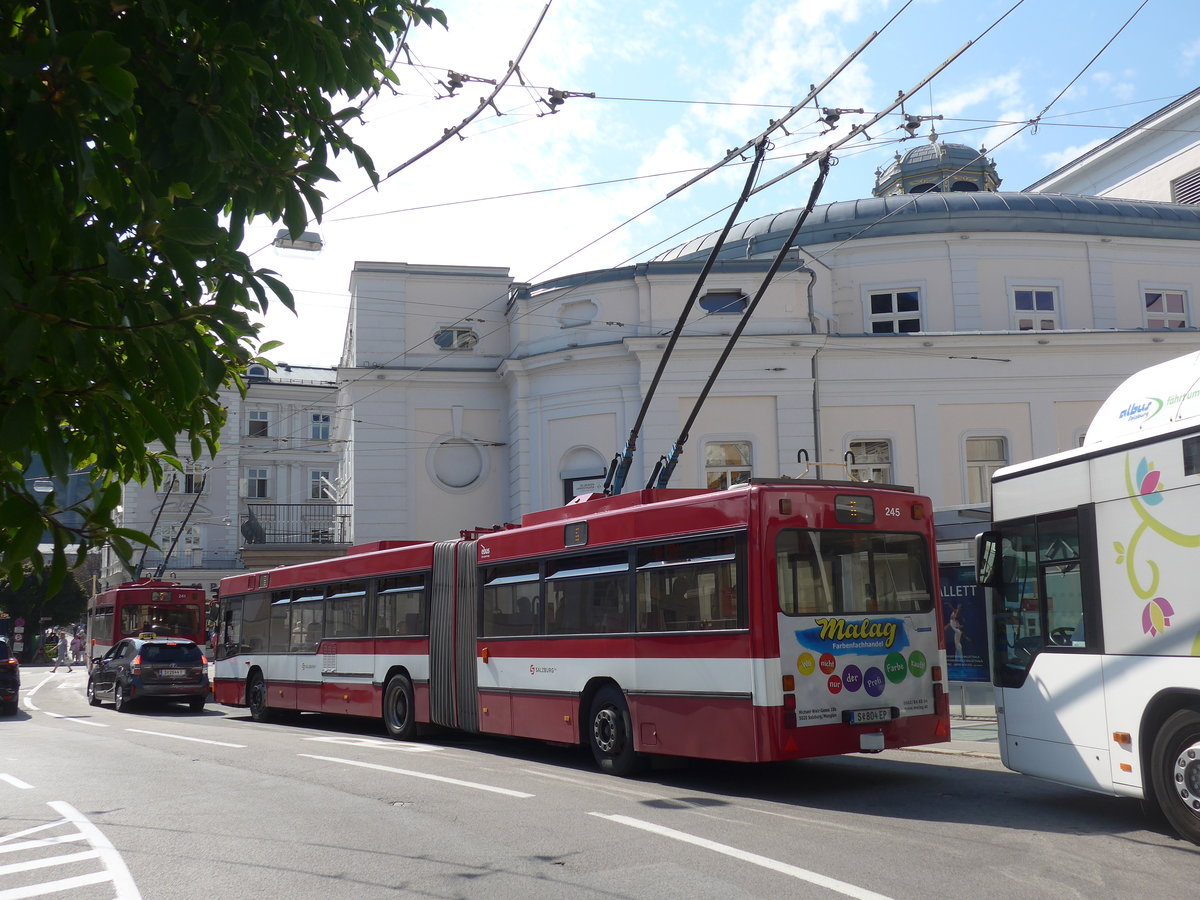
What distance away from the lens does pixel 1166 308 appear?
32.7 m

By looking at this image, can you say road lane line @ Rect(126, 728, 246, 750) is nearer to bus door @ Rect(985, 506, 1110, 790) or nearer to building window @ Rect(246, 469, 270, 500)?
bus door @ Rect(985, 506, 1110, 790)

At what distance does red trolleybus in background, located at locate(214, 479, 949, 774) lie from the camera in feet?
34.3

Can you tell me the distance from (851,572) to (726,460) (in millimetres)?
18698

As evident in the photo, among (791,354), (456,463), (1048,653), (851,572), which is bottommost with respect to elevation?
(1048,653)

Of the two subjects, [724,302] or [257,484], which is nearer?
[724,302]

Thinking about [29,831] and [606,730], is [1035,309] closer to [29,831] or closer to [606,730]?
[606,730]

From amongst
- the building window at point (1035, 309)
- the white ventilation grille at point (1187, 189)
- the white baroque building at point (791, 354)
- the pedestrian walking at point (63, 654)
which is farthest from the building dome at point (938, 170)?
the pedestrian walking at point (63, 654)

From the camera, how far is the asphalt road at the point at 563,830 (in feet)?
22.6

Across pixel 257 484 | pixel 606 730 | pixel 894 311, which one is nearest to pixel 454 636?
pixel 606 730

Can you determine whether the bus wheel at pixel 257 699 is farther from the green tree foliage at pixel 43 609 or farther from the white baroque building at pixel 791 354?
the green tree foliage at pixel 43 609

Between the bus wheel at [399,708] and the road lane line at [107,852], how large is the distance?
20.8 ft

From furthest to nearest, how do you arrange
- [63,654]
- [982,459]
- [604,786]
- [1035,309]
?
[63,654] < [1035,309] < [982,459] < [604,786]

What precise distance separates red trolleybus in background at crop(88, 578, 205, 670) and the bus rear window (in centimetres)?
2557

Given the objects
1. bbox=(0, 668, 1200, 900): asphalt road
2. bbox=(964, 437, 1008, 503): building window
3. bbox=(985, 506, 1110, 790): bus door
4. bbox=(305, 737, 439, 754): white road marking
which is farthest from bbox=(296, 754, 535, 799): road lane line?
bbox=(964, 437, 1008, 503): building window
